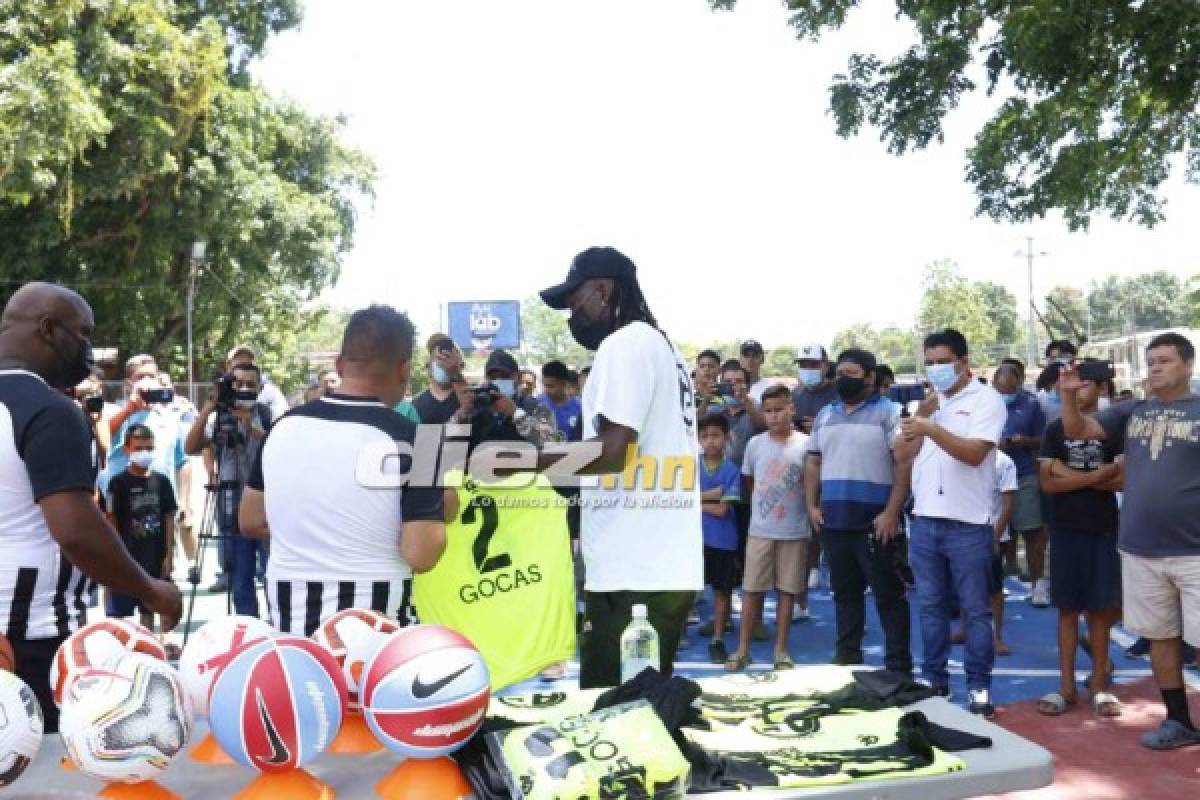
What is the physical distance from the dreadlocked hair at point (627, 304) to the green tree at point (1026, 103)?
5794 millimetres

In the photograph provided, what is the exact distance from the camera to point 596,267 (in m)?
3.50

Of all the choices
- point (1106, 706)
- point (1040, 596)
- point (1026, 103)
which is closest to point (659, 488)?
point (1106, 706)

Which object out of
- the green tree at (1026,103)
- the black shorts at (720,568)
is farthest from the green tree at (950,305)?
the black shorts at (720,568)

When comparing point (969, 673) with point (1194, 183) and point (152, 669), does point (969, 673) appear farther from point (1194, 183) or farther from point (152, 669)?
point (1194, 183)

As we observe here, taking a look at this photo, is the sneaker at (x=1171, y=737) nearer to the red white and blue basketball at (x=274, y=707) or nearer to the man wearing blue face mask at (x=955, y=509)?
the man wearing blue face mask at (x=955, y=509)

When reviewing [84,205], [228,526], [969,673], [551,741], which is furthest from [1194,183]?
[84,205]

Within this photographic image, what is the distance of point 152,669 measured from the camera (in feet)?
6.62

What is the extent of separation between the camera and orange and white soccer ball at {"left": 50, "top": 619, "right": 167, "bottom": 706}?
2.08 m

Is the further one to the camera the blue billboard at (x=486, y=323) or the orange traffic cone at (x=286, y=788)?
the blue billboard at (x=486, y=323)

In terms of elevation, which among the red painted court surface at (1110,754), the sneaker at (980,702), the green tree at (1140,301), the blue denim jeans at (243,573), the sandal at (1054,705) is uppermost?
the green tree at (1140,301)

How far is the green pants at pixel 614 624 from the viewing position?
11.0 feet

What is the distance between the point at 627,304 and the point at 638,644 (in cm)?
112

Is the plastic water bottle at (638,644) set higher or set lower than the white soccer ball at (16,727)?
lower

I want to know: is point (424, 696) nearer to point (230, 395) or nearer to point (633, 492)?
point (633, 492)
